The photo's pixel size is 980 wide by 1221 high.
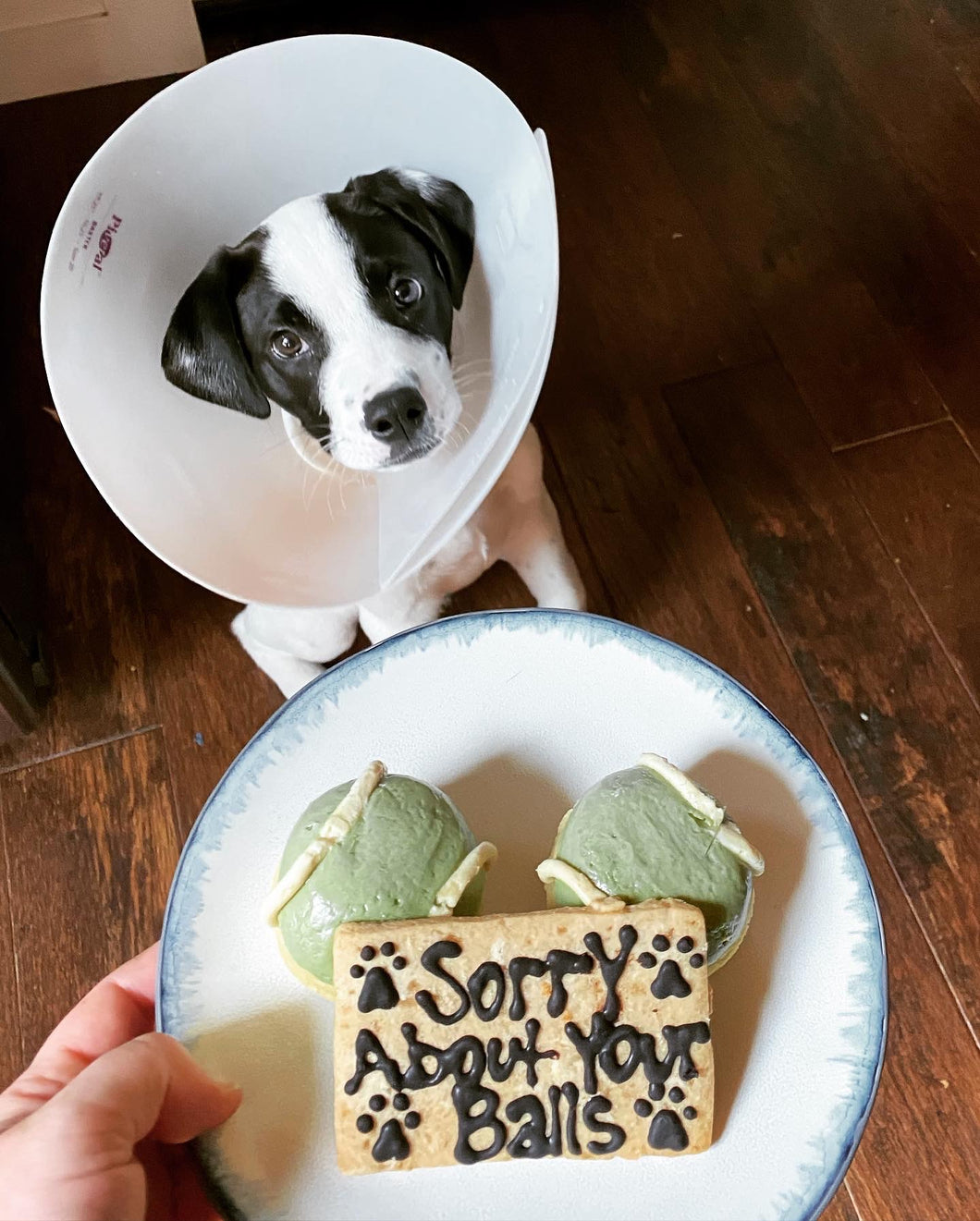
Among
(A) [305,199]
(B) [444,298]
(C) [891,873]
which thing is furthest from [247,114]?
(C) [891,873]

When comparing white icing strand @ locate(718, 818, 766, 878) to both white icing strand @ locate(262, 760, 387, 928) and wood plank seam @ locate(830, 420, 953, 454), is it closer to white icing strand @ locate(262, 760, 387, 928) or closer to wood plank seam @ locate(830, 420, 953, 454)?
white icing strand @ locate(262, 760, 387, 928)

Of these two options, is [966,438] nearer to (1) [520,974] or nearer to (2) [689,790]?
(2) [689,790]

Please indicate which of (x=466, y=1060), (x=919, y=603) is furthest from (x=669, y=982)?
(x=919, y=603)

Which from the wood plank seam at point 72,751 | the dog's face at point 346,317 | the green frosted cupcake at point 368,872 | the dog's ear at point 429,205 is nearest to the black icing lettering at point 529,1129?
the green frosted cupcake at point 368,872

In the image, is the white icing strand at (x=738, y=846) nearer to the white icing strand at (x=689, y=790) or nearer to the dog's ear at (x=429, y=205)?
the white icing strand at (x=689, y=790)

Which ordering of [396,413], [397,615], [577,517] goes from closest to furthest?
[396,413], [397,615], [577,517]
